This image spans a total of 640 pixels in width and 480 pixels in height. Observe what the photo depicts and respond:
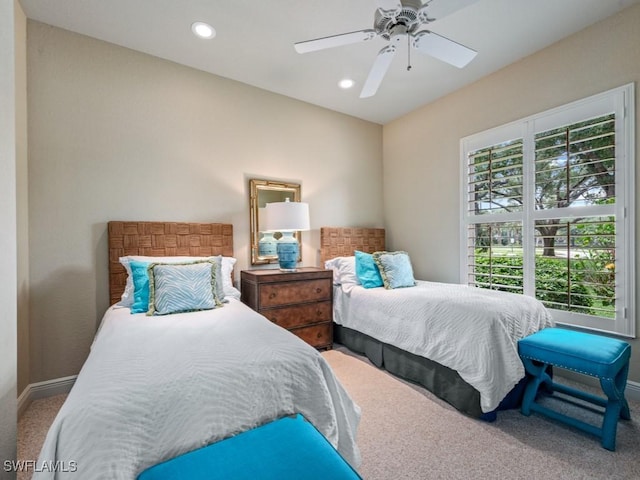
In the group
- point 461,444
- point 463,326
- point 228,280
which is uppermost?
point 228,280

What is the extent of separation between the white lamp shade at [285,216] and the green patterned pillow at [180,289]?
0.98 metres

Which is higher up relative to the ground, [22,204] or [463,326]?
[22,204]

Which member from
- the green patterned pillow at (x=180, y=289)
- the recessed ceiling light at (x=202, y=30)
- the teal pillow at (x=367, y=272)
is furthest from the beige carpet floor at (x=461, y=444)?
the recessed ceiling light at (x=202, y=30)

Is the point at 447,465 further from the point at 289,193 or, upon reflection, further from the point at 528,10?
the point at 528,10

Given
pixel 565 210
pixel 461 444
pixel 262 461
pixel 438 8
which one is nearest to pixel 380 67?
pixel 438 8

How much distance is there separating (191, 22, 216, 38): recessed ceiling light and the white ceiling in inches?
1.6

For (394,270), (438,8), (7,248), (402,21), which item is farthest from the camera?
(394,270)

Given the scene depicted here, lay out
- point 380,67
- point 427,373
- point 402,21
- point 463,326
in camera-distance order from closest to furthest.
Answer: point 402,21, point 463,326, point 380,67, point 427,373

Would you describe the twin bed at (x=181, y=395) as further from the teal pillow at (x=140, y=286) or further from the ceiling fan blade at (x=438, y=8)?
the ceiling fan blade at (x=438, y=8)

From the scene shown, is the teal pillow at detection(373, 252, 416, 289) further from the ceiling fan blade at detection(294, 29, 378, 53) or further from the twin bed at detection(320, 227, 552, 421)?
the ceiling fan blade at detection(294, 29, 378, 53)

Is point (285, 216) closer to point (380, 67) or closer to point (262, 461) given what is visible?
point (380, 67)

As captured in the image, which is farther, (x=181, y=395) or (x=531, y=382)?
(x=531, y=382)

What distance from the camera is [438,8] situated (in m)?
1.67

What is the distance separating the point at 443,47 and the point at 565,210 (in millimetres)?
1722
